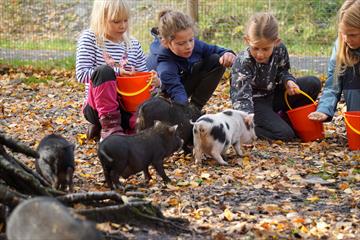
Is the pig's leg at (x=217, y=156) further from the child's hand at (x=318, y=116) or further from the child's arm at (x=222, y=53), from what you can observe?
the child's arm at (x=222, y=53)

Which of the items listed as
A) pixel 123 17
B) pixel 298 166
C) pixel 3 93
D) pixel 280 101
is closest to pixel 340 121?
pixel 280 101

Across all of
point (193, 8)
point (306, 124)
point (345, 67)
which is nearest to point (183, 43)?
point (306, 124)

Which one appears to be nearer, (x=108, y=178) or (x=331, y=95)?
(x=108, y=178)

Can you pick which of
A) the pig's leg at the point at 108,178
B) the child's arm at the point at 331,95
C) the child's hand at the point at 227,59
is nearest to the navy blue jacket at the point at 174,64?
the child's hand at the point at 227,59

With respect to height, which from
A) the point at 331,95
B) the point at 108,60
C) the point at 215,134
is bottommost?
the point at 215,134

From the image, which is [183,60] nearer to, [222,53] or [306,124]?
[222,53]

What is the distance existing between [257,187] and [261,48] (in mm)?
2008

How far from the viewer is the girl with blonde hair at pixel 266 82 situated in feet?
23.2

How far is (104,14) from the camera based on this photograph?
7094mm

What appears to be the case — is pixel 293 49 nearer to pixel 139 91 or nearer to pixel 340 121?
pixel 340 121

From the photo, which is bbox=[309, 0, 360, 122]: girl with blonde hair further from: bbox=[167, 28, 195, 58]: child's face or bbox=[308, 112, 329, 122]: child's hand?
bbox=[167, 28, 195, 58]: child's face

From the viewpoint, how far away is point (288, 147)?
282 inches

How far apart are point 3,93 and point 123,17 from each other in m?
4.61

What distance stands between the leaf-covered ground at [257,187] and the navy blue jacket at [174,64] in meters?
0.82
